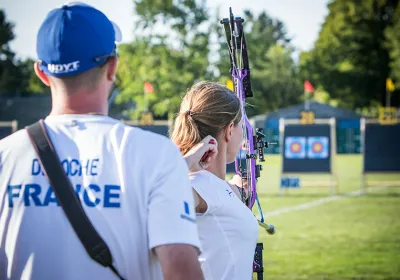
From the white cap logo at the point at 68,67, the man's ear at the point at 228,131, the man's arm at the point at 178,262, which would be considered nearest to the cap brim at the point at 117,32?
the white cap logo at the point at 68,67

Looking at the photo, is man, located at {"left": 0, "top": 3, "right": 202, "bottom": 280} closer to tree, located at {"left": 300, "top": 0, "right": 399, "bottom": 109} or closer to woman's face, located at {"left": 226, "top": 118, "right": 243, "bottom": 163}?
woman's face, located at {"left": 226, "top": 118, "right": 243, "bottom": 163}

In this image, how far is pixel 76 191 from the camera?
1.97 metres

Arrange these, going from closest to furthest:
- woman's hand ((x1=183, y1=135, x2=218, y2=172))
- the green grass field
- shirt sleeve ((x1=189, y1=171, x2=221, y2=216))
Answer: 1. shirt sleeve ((x1=189, y1=171, x2=221, y2=216))
2. woman's hand ((x1=183, y1=135, x2=218, y2=172))
3. the green grass field

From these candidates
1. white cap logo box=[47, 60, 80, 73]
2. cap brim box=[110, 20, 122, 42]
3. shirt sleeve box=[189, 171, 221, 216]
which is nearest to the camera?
white cap logo box=[47, 60, 80, 73]

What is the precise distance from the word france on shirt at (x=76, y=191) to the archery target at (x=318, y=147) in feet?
57.4

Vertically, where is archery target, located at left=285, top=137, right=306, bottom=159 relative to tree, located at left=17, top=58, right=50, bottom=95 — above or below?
below

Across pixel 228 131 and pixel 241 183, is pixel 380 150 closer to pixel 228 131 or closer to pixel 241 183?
pixel 241 183

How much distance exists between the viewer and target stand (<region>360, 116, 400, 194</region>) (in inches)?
742

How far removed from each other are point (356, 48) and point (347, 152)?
16.6 m

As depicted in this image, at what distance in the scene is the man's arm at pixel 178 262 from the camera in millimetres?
1906

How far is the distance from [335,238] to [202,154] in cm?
849

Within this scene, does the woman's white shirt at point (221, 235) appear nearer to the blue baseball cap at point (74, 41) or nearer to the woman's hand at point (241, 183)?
the woman's hand at point (241, 183)

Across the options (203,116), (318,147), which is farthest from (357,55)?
(203,116)

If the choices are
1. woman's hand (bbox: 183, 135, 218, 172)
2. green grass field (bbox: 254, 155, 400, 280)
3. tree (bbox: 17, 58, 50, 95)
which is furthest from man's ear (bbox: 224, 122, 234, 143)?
tree (bbox: 17, 58, 50, 95)
